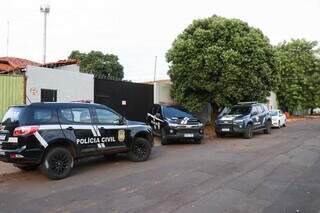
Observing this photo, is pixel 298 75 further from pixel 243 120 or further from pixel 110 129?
pixel 110 129

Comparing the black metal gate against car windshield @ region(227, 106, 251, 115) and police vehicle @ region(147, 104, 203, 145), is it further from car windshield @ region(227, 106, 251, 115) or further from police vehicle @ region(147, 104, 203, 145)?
car windshield @ region(227, 106, 251, 115)

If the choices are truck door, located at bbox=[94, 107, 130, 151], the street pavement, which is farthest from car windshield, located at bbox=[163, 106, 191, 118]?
truck door, located at bbox=[94, 107, 130, 151]

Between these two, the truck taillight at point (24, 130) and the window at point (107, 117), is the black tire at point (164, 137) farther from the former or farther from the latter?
the truck taillight at point (24, 130)

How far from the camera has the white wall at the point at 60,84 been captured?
46.4 ft

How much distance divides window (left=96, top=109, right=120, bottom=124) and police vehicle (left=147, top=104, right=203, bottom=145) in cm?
487

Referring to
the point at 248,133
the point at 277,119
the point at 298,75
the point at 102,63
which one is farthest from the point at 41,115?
the point at 102,63

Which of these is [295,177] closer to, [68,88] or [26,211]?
[26,211]

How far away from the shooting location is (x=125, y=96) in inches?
738

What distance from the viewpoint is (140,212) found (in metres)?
6.43

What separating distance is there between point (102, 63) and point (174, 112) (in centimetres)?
3507

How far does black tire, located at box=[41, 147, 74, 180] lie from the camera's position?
8992mm

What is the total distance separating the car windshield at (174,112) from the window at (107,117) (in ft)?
17.4

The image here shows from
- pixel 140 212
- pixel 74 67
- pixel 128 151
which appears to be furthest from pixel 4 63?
pixel 140 212

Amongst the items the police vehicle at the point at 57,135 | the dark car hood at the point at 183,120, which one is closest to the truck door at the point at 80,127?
the police vehicle at the point at 57,135
